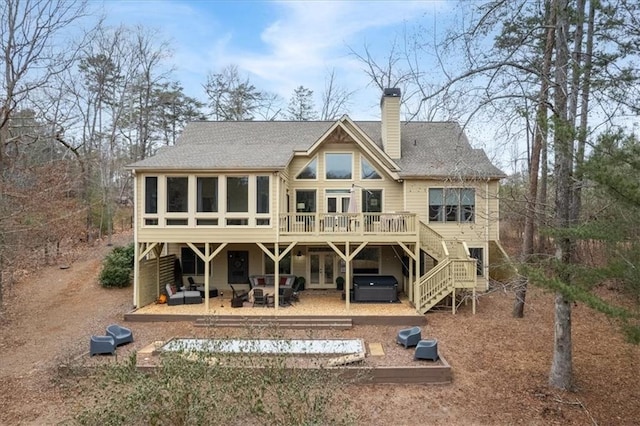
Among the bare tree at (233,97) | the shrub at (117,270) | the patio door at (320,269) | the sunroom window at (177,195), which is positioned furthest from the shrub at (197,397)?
the bare tree at (233,97)

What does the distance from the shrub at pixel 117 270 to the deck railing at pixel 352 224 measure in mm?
7361

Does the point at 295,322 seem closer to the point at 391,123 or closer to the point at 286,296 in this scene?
the point at 286,296

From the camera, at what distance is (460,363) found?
9430mm

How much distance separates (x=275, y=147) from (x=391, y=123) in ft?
16.4

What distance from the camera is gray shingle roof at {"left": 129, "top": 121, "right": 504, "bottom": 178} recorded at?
1348 cm

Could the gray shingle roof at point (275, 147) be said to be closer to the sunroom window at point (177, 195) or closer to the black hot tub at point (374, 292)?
the sunroom window at point (177, 195)

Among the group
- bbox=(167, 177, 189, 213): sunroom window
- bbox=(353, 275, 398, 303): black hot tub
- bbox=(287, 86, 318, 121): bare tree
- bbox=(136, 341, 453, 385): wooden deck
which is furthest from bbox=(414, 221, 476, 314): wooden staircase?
bbox=(287, 86, 318, 121): bare tree

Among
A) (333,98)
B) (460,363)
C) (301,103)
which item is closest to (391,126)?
(460,363)

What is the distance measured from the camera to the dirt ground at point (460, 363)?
738 centimetres

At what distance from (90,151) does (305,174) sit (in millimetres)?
15808

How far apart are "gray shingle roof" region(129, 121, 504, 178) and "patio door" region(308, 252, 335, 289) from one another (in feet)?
15.0

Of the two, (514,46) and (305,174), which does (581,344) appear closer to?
(514,46)

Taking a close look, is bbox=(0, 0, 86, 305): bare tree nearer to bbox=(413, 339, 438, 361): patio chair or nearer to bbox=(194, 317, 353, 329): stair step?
bbox=(194, 317, 353, 329): stair step

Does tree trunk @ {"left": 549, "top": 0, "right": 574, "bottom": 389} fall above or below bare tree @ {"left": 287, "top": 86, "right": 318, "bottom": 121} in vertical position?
below
